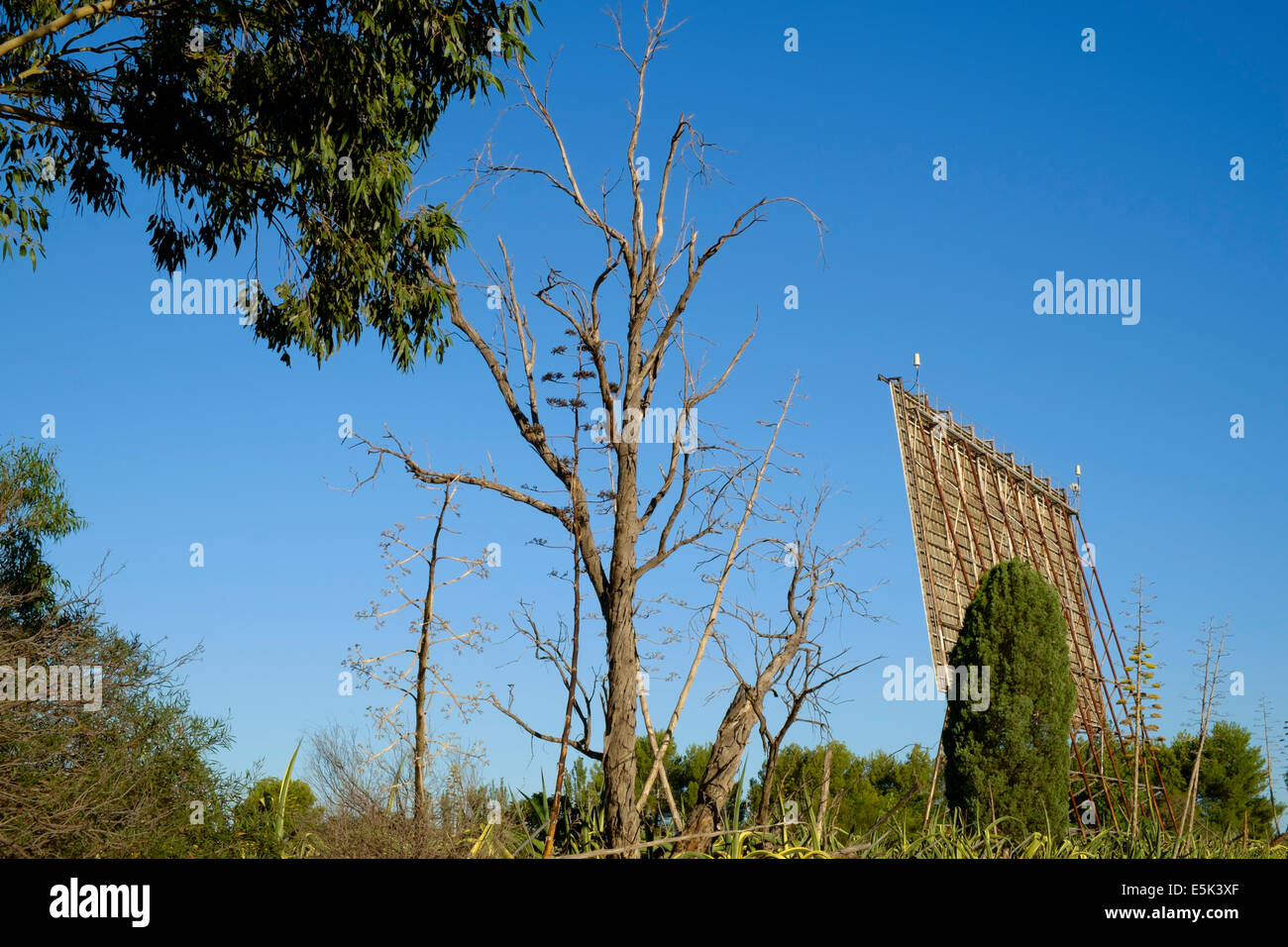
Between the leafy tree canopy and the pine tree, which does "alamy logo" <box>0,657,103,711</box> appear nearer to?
Result: the leafy tree canopy

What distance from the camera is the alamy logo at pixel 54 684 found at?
43.7 ft

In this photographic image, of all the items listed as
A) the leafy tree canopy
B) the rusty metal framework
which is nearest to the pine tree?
the rusty metal framework

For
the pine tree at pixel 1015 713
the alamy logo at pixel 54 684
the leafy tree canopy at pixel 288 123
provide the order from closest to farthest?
the leafy tree canopy at pixel 288 123, the pine tree at pixel 1015 713, the alamy logo at pixel 54 684

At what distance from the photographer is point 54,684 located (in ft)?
49.1

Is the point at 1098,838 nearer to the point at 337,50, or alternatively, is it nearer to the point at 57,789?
the point at 337,50
